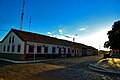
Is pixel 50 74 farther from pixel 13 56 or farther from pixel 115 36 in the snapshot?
pixel 115 36

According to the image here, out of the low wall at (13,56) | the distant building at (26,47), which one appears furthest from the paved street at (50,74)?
the distant building at (26,47)

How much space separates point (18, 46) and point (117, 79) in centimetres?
1905

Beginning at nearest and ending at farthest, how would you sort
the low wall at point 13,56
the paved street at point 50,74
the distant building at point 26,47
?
the paved street at point 50,74
the low wall at point 13,56
the distant building at point 26,47

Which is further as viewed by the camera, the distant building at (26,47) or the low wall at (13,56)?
the distant building at (26,47)

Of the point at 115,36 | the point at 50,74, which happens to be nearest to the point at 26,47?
the point at 50,74

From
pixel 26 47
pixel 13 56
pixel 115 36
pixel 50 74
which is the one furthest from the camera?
pixel 115 36

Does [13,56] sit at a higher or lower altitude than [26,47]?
lower

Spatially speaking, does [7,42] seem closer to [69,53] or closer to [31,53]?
[31,53]

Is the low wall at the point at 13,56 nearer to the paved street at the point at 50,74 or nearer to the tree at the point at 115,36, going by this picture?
the paved street at the point at 50,74

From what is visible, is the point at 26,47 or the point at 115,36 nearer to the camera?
the point at 26,47

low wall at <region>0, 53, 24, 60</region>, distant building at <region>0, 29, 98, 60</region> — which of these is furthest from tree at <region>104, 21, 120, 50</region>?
low wall at <region>0, 53, 24, 60</region>

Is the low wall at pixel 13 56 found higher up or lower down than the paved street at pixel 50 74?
higher up

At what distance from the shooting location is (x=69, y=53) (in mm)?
34906

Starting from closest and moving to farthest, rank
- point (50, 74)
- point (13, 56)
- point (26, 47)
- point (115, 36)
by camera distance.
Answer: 1. point (50, 74)
2. point (26, 47)
3. point (13, 56)
4. point (115, 36)
